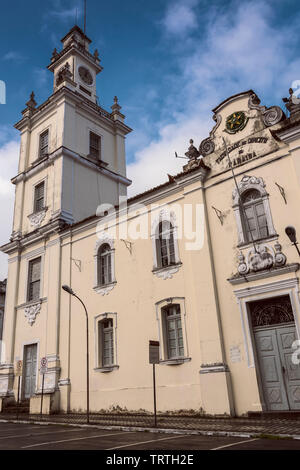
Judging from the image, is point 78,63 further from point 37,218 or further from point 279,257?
point 279,257

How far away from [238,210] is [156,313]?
508 cm

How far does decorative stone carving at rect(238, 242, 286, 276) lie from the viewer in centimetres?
1240

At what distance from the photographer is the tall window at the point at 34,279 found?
21767mm

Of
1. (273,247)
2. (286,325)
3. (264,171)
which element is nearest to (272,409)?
(286,325)

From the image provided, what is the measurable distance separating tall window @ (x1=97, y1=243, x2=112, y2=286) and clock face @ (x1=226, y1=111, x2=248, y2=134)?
777cm

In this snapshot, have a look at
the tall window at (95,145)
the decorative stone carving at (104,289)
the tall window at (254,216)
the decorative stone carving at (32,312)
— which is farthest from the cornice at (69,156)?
the tall window at (254,216)

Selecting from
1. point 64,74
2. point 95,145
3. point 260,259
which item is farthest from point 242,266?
point 64,74

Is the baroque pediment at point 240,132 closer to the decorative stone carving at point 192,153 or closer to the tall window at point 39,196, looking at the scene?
the decorative stone carving at point 192,153

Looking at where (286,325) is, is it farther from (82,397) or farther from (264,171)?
(82,397)

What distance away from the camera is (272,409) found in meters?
11.8

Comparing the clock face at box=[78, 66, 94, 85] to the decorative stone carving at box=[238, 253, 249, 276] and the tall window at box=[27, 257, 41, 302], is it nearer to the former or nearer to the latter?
the tall window at box=[27, 257, 41, 302]

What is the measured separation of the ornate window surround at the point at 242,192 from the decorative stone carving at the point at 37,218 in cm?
1263

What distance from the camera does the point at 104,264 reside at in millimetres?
18609

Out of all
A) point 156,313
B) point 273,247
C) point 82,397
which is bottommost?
point 82,397
